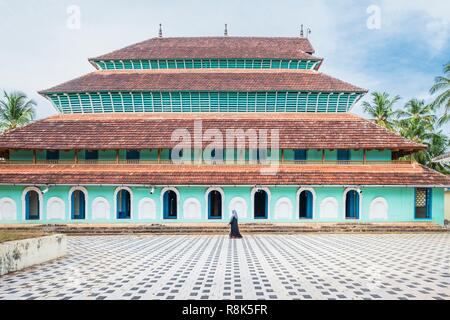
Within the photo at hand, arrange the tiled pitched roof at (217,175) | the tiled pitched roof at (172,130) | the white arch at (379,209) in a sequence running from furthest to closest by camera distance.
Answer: the tiled pitched roof at (172,130) → the white arch at (379,209) → the tiled pitched roof at (217,175)

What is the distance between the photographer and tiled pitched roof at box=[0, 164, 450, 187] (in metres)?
16.0

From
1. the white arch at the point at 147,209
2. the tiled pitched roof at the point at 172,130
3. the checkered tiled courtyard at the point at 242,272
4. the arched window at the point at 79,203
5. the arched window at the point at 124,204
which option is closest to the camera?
the checkered tiled courtyard at the point at 242,272

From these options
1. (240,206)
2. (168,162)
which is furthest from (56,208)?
(240,206)

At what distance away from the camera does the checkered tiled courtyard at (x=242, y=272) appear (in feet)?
22.1

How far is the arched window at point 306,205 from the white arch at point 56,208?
43.8 ft

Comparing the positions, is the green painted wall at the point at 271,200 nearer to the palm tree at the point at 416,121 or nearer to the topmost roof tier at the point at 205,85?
the topmost roof tier at the point at 205,85

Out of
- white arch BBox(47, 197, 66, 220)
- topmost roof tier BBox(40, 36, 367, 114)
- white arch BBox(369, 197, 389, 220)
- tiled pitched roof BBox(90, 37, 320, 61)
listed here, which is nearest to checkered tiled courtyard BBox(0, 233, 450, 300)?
white arch BBox(369, 197, 389, 220)

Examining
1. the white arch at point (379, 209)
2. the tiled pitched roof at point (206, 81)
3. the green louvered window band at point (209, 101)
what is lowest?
the white arch at point (379, 209)

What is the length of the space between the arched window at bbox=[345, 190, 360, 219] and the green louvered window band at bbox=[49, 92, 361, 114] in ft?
18.8

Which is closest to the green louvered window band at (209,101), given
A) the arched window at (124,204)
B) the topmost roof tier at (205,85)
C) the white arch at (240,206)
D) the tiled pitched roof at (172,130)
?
the topmost roof tier at (205,85)

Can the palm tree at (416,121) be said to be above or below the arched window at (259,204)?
above

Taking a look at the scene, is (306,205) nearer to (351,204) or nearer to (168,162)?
(351,204)

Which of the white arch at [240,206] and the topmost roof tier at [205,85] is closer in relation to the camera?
the white arch at [240,206]

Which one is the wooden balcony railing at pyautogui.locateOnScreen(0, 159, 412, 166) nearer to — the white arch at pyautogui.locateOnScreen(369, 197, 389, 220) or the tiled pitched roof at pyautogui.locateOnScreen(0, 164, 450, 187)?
the tiled pitched roof at pyautogui.locateOnScreen(0, 164, 450, 187)
